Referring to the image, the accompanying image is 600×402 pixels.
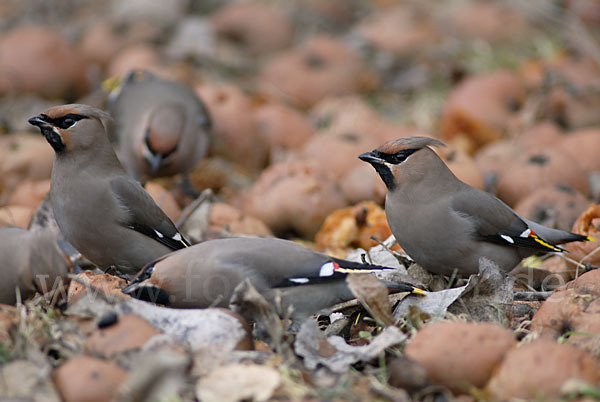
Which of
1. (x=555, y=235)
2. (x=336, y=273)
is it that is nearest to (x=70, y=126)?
(x=336, y=273)

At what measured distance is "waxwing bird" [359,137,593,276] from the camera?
3.98 meters

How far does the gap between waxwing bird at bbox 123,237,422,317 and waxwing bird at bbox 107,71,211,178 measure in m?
2.09

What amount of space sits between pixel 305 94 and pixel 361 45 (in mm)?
1176

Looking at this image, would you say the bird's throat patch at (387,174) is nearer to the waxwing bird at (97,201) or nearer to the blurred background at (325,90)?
the blurred background at (325,90)

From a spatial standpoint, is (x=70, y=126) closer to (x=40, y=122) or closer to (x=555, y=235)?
(x=40, y=122)

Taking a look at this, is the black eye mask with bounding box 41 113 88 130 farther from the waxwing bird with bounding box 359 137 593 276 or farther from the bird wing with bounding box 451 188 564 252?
the bird wing with bounding box 451 188 564 252

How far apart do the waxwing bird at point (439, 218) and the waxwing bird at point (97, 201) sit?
112cm

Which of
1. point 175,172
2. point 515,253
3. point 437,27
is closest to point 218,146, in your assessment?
point 175,172

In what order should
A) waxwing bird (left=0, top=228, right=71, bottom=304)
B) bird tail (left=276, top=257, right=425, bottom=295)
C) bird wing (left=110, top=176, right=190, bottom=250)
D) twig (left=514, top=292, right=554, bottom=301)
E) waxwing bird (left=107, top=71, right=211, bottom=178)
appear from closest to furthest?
waxwing bird (left=0, top=228, right=71, bottom=304)
bird tail (left=276, top=257, right=425, bottom=295)
twig (left=514, top=292, right=554, bottom=301)
bird wing (left=110, top=176, right=190, bottom=250)
waxwing bird (left=107, top=71, right=211, bottom=178)

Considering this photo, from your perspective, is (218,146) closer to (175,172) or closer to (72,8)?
(175,172)

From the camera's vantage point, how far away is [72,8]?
29.5 feet

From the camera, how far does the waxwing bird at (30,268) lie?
3199 mm

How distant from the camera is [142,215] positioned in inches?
160

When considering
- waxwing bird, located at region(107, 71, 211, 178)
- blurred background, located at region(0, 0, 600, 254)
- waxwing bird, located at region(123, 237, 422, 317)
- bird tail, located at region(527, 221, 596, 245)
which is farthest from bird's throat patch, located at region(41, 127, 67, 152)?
bird tail, located at region(527, 221, 596, 245)
